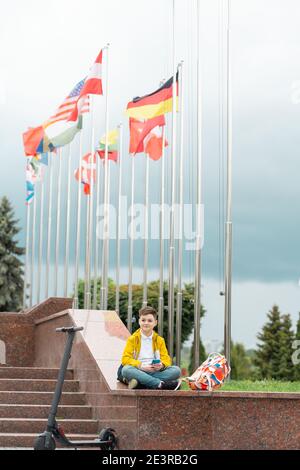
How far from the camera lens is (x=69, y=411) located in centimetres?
1157

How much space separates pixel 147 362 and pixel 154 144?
12.0 m

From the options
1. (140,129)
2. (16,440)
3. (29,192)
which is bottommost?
(16,440)

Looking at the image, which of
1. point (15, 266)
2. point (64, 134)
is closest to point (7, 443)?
point (64, 134)

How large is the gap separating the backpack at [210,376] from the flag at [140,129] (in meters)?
10.2

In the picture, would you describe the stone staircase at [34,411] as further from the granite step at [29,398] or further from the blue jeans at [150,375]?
the blue jeans at [150,375]

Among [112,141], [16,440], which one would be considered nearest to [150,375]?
[16,440]

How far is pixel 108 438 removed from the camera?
9977 millimetres

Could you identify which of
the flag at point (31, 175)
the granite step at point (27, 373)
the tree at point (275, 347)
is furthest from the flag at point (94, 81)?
the tree at point (275, 347)

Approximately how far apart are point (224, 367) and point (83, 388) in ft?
10.4

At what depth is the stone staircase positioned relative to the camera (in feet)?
35.3

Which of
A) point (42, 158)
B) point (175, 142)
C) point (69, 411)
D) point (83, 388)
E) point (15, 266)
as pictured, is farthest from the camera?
point (15, 266)

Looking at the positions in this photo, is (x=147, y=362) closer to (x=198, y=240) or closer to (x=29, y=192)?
(x=198, y=240)

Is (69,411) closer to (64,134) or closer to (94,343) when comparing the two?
(94,343)
